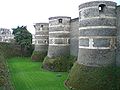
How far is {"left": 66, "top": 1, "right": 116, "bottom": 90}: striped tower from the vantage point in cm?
1939

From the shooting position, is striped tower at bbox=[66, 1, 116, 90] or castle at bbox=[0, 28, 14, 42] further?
castle at bbox=[0, 28, 14, 42]

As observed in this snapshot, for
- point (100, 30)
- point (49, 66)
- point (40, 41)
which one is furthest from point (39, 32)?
point (100, 30)

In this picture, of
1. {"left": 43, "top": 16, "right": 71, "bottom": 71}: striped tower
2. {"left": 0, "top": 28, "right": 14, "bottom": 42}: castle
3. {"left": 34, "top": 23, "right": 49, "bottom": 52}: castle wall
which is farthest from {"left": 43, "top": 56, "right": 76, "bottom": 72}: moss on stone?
{"left": 0, "top": 28, "right": 14, "bottom": 42}: castle

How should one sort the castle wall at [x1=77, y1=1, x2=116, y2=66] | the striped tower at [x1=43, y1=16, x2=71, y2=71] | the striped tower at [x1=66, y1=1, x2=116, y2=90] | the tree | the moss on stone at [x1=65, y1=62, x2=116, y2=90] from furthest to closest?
the tree < the striped tower at [x1=43, y1=16, x2=71, y2=71] < the castle wall at [x1=77, y1=1, x2=116, y2=66] < the striped tower at [x1=66, y1=1, x2=116, y2=90] < the moss on stone at [x1=65, y1=62, x2=116, y2=90]

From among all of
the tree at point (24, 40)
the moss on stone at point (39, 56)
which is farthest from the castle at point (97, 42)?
the tree at point (24, 40)

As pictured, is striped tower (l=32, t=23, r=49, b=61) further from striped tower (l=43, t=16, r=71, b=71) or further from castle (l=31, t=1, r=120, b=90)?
castle (l=31, t=1, r=120, b=90)

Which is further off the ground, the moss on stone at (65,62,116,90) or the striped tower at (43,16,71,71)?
the striped tower at (43,16,71,71)

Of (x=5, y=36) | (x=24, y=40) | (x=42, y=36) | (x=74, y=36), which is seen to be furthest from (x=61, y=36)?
(x=5, y=36)

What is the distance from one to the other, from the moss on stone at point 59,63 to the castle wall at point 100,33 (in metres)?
11.1

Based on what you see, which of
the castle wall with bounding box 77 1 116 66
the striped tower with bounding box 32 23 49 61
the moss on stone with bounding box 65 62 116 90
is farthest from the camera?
the striped tower with bounding box 32 23 49 61

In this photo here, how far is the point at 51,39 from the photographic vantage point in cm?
3509

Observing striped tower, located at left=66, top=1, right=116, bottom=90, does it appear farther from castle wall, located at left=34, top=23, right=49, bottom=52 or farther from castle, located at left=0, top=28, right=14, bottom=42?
castle, located at left=0, top=28, right=14, bottom=42

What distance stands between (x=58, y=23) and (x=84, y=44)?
526 inches

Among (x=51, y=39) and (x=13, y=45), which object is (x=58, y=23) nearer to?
(x=51, y=39)
